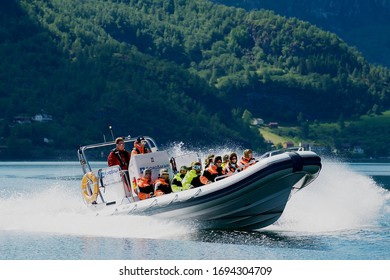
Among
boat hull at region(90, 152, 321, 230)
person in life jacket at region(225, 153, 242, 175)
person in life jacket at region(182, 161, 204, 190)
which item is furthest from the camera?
person in life jacket at region(225, 153, 242, 175)

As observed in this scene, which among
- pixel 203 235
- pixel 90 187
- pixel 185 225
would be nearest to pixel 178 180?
pixel 185 225

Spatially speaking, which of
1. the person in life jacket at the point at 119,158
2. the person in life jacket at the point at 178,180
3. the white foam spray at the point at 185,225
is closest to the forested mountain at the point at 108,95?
the white foam spray at the point at 185,225

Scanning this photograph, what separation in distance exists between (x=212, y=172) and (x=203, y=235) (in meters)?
1.56

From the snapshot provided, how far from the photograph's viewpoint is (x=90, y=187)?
2597 centimetres

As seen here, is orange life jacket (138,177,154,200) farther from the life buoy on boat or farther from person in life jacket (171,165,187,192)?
the life buoy on boat

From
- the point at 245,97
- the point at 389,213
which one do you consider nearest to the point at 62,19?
the point at 245,97

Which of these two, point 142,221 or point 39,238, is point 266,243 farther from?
point 39,238

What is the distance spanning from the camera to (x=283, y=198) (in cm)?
2333

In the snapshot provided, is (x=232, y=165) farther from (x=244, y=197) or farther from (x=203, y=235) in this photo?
(x=203, y=235)

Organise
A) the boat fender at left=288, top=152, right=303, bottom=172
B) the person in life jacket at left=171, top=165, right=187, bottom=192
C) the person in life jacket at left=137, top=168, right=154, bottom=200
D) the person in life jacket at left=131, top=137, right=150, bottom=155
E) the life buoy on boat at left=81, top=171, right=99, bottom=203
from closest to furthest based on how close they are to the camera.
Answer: the boat fender at left=288, top=152, right=303, bottom=172 → the person in life jacket at left=171, top=165, right=187, bottom=192 → the person in life jacket at left=137, top=168, right=154, bottom=200 → the person in life jacket at left=131, top=137, right=150, bottom=155 → the life buoy on boat at left=81, top=171, right=99, bottom=203

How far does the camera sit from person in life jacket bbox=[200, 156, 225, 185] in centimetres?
2353

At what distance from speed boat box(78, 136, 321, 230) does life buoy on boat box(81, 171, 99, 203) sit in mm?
236

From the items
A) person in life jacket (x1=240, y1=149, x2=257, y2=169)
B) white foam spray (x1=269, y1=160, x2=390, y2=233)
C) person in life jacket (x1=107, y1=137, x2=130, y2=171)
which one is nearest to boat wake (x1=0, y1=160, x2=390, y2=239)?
white foam spray (x1=269, y1=160, x2=390, y2=233)

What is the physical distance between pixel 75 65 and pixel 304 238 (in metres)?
150
